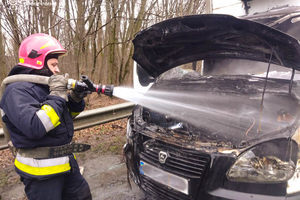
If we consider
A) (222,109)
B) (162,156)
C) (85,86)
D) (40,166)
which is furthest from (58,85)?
(222,109)

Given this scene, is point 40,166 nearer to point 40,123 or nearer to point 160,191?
point 40,123

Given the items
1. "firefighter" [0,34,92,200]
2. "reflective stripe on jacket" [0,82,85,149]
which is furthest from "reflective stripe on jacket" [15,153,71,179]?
"reflective stripe on jacket" [0,82,85,149]

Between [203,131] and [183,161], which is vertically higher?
[203,131]

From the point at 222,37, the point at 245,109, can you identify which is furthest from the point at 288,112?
the point at 222,37

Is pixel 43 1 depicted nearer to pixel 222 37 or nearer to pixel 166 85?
pixel 166 85

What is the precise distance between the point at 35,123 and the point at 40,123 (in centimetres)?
3

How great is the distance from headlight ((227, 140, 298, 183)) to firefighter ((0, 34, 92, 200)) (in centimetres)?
148

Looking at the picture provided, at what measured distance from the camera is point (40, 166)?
1966mm

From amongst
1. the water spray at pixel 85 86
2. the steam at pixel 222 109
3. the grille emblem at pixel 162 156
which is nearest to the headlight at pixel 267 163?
the steam at pixel 222 109

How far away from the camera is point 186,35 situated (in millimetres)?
2709

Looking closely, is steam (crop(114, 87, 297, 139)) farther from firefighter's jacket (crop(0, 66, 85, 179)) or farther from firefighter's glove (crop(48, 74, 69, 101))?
firefighter's jacket (crop(0, 66, 85, 179))

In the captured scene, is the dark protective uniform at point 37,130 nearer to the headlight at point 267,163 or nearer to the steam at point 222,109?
the steam at point 222,109

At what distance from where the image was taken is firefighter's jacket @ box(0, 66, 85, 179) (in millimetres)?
1793

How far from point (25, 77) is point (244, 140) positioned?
78.8 inches
